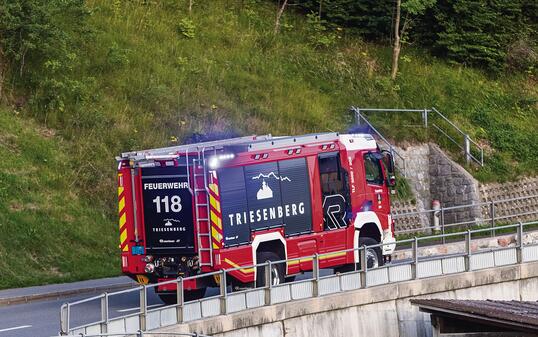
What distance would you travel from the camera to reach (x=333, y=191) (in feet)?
84.3

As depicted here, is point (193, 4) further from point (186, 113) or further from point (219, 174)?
point (219, 174)

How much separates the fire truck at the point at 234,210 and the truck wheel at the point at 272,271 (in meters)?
0.02

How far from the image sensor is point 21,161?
34.0m

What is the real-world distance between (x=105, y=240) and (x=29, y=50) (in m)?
7.49

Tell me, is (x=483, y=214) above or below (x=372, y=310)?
above

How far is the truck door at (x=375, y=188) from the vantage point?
26578 mm

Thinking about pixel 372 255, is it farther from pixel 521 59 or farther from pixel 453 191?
pixel 521 59

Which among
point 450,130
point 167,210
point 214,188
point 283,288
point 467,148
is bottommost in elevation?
point 283,288

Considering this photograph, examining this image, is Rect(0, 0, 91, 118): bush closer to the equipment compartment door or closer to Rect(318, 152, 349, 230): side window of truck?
Rect(318, 152, 349, 230): side window of truck

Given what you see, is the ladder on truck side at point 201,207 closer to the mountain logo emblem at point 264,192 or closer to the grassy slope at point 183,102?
the mountain logo emblem at point 264,192

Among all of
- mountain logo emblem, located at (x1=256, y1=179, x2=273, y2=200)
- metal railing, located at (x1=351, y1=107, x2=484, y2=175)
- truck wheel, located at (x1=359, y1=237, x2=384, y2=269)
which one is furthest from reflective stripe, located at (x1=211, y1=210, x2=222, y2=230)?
metal railing, located at (x1=351, y1=107, x2=484, y2=175)

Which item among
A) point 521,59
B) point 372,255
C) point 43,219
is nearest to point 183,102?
point 43,219

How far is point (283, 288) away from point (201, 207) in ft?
11.3

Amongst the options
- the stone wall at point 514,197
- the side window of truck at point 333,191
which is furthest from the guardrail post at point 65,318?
the stone wall at point 514,197
